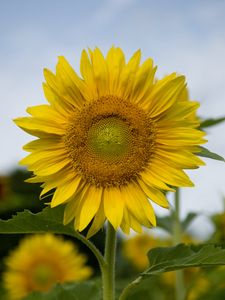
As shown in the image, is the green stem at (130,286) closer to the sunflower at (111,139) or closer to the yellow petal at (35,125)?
the sunflower at (111,139)

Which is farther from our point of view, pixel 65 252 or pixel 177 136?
pixel 65 252

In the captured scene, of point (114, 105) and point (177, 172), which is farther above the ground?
point (114, 105)

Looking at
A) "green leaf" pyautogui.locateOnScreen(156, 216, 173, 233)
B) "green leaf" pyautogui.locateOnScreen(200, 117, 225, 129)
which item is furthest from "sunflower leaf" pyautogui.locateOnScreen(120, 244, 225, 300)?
"green leaf" pyautogui.locateOnScreen(156, 216, 173, 233)

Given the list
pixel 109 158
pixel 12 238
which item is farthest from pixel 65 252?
pixel 12 238

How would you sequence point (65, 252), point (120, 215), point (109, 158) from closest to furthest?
1. point (120, 215)
2. point (109, 158)
3. point (65, 252)

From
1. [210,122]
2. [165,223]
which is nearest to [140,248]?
[165,223]

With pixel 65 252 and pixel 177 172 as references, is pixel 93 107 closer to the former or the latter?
pixel 177 172

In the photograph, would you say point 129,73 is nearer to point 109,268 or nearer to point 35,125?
point 35,125

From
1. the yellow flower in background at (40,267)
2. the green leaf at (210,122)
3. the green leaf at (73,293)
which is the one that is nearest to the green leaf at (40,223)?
the green leaf at (73,293)

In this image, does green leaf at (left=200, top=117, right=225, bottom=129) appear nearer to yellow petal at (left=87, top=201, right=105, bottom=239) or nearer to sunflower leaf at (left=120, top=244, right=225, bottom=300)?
sunflower leaf at (left=120, top=244, right=225, bottom=300)
